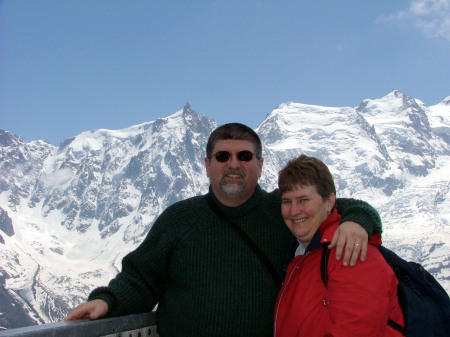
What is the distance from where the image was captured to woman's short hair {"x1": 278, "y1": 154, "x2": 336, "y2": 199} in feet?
14.8

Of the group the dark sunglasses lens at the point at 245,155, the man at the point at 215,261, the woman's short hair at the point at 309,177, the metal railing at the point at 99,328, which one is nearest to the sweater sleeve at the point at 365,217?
the man at the point at 215,261

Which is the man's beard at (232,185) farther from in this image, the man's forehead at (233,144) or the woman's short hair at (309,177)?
the woman's short hair at (309,177)

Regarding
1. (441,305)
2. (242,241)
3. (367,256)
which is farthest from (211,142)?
(441,305)

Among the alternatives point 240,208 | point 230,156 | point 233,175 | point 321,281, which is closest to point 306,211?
point 321,281

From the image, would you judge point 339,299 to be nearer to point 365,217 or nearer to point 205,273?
point 365,217

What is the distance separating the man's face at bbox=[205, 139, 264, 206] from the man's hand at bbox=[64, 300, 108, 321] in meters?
1.77

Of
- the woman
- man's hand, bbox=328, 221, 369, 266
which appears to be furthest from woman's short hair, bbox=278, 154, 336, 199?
man's hand, bbox=328, 221, 369, 266

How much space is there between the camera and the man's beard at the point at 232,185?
550 centimetres

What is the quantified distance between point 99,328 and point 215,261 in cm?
139

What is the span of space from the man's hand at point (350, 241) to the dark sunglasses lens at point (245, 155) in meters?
1.82

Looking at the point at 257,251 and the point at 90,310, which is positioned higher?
the point at 257,251

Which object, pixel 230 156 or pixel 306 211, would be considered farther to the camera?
pixel 230 156

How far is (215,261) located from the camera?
17.2ft

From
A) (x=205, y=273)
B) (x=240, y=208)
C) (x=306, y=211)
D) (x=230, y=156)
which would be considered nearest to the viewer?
(x=306, y=211)
